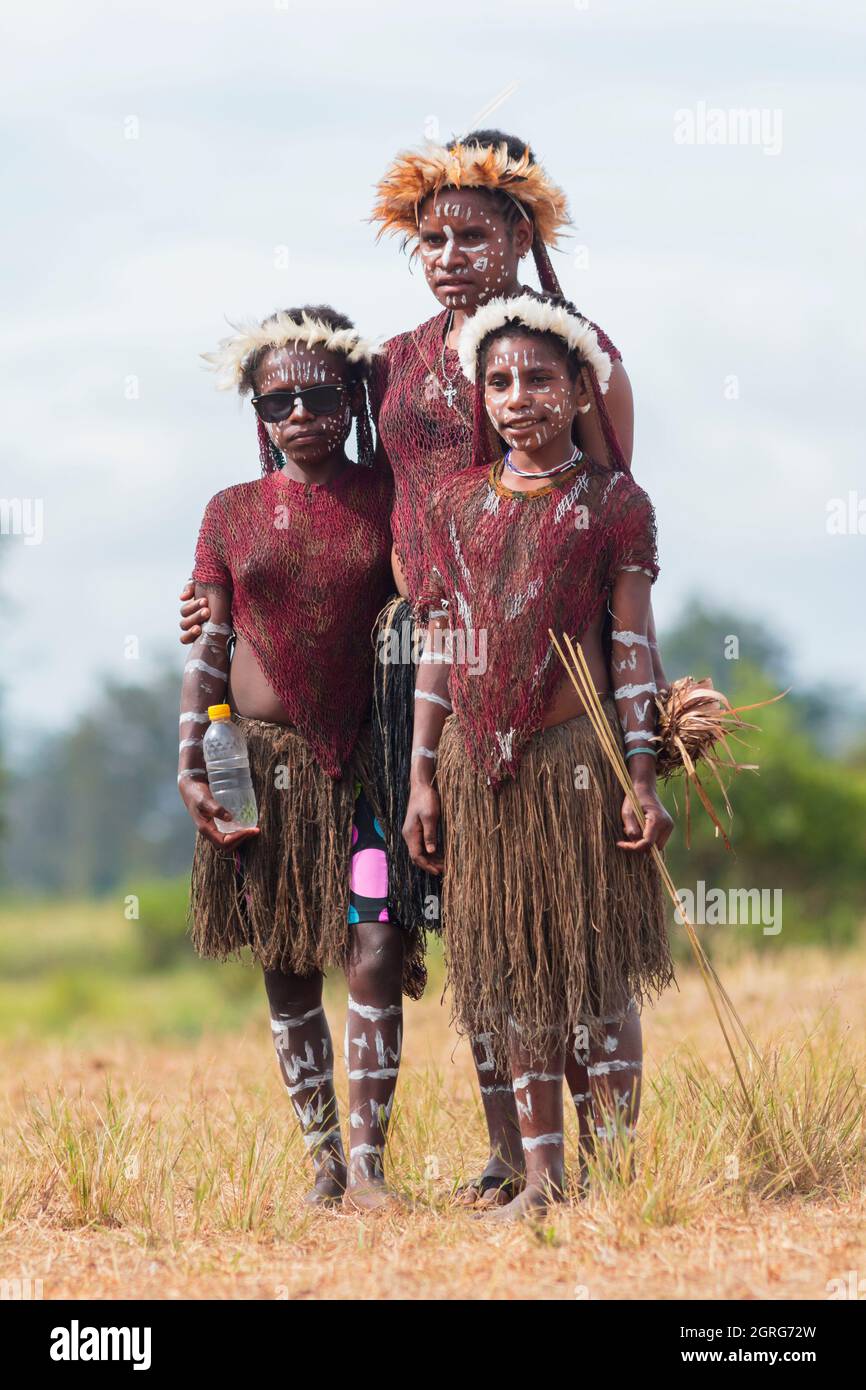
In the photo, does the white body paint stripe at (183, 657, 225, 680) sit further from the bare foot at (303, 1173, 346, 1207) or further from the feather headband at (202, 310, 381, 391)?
the bare foot at (303, 1173, 346, 1207)

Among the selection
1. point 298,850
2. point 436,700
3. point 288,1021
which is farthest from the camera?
point 288,1021

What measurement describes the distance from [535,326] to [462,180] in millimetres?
536

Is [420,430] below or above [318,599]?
above

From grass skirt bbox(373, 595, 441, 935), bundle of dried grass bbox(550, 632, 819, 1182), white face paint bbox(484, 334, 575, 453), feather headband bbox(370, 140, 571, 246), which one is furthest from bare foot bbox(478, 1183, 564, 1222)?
feather headband bbox(370, 140, 571, 246)

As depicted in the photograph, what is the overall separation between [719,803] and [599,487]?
8844 mm

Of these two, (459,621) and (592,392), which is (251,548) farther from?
(592,392)

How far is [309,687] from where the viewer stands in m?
4.50

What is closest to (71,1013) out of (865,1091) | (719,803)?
(719,803)

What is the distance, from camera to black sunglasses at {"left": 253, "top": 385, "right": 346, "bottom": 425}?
4.47m

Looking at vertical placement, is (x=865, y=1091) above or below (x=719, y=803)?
below

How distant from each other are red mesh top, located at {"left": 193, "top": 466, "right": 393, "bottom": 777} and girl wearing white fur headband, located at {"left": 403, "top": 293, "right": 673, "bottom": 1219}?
1.41 ft

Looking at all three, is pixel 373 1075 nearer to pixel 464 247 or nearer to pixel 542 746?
pixel 542 746

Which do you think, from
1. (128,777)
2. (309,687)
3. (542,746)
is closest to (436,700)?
(542,746)

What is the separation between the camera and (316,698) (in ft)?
14.8
